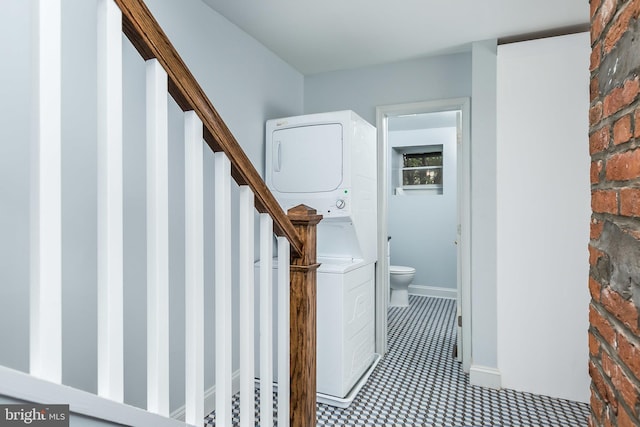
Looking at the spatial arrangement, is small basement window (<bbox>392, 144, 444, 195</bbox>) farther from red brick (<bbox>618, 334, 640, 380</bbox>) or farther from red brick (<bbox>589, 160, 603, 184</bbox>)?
red brick (<bbox>618, 334, 640, 380</bbox>)

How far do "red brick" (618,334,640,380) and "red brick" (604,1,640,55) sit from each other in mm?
691

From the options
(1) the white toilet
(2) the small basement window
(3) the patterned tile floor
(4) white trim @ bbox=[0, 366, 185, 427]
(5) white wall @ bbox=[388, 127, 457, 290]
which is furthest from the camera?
(2) the small basement window

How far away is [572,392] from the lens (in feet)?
8.33

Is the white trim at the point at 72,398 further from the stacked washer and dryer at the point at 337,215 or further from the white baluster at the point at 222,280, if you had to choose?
the stacked washer and dryer at the point at 337,215

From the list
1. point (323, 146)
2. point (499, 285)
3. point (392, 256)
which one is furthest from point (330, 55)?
point (392, 256)

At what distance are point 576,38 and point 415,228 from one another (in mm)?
3302

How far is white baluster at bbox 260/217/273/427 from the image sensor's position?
125 cm

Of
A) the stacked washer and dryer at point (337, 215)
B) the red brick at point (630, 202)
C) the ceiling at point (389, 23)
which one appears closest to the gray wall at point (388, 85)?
the ceiling at point (389, 23)

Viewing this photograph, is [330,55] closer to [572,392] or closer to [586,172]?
[586,172]

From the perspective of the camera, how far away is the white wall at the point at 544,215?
2.54 m

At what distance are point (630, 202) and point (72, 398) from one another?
3.76 ft

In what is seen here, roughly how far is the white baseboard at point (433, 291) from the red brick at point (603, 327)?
4.31m

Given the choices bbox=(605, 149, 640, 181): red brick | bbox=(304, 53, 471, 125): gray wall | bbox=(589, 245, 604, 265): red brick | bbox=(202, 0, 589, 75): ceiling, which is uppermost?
bbox=(202, 0, 589, 75): ceiling

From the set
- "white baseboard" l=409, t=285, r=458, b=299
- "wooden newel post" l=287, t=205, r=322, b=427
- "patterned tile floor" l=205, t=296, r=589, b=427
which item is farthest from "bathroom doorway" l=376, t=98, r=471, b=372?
"wooden newel post" l=287, t=205, r=322, b=427
